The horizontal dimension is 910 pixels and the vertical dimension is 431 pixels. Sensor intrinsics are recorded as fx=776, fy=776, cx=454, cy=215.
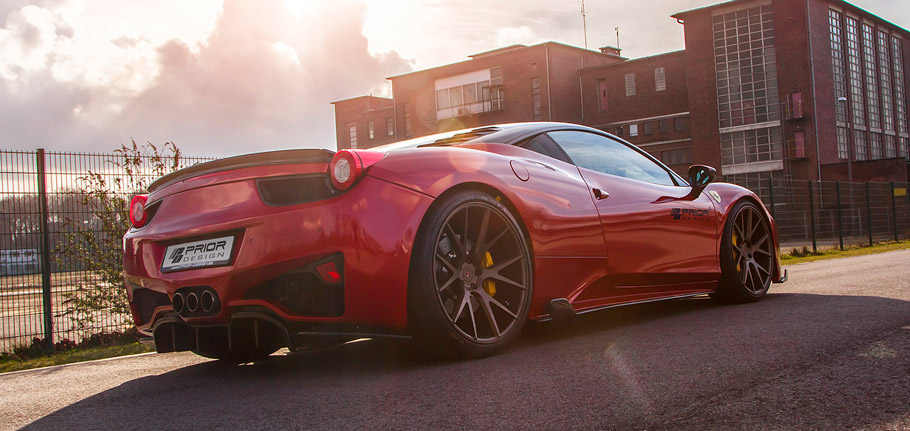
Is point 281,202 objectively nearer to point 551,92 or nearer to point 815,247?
point 815,247

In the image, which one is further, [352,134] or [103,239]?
[352,134]

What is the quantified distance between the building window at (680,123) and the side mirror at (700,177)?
160ft

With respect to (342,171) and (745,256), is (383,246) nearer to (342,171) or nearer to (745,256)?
(342,171)

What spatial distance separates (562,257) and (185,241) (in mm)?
1932

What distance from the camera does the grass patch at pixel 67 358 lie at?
19.8 ft

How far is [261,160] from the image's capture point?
12.1 ft

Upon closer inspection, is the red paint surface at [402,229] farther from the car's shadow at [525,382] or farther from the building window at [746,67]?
the building window at [746,67]

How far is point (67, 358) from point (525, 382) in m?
4.76

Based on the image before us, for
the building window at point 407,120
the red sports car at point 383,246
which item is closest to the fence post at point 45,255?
the red sports car at point 383,246

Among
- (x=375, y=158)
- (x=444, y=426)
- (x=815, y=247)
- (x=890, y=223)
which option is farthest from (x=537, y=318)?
(x=890, y=223)

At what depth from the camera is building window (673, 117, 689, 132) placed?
52.4 m

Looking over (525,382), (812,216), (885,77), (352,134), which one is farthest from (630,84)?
(525,382)

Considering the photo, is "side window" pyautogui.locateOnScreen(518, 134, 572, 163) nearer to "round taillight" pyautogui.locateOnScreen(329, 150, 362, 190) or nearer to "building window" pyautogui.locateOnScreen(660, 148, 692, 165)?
"round taillight" pyautogui.locateOnScreen(329, 150, 362, 190)

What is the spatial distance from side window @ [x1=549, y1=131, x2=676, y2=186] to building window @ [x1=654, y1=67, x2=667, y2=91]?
163 feet
